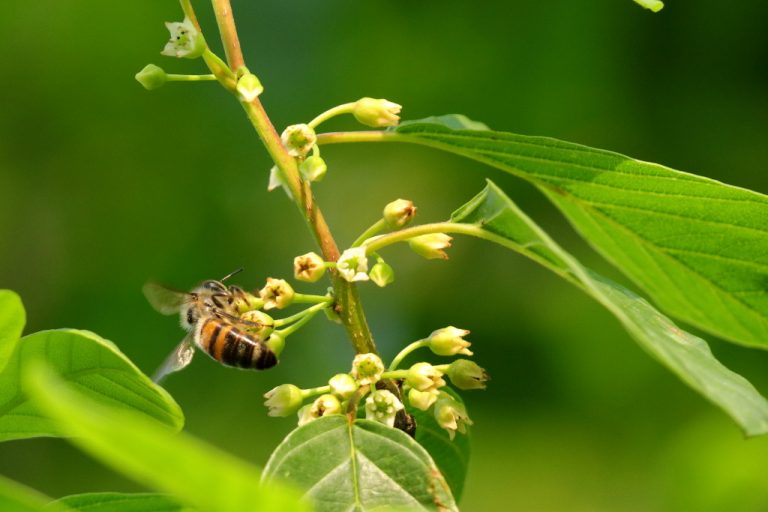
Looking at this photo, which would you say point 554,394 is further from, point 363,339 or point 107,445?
point 107,445

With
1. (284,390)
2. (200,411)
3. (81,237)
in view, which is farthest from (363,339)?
(81,237)

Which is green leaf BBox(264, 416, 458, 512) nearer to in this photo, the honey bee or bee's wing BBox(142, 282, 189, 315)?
the honey bee

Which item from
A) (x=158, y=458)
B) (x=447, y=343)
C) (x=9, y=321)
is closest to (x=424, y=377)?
(x=447, y=343)

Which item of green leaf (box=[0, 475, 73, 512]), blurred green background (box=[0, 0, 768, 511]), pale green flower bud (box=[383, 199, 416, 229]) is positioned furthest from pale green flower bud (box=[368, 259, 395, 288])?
blurred green background (box=[0, 0, 768, 511])

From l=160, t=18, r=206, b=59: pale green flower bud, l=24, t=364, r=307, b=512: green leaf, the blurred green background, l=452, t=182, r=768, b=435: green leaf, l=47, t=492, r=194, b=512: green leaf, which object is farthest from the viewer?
the blurred green background

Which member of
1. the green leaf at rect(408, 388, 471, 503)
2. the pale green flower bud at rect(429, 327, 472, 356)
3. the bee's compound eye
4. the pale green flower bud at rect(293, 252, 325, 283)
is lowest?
the green leaf at rect(408, 388, 471, 503)
